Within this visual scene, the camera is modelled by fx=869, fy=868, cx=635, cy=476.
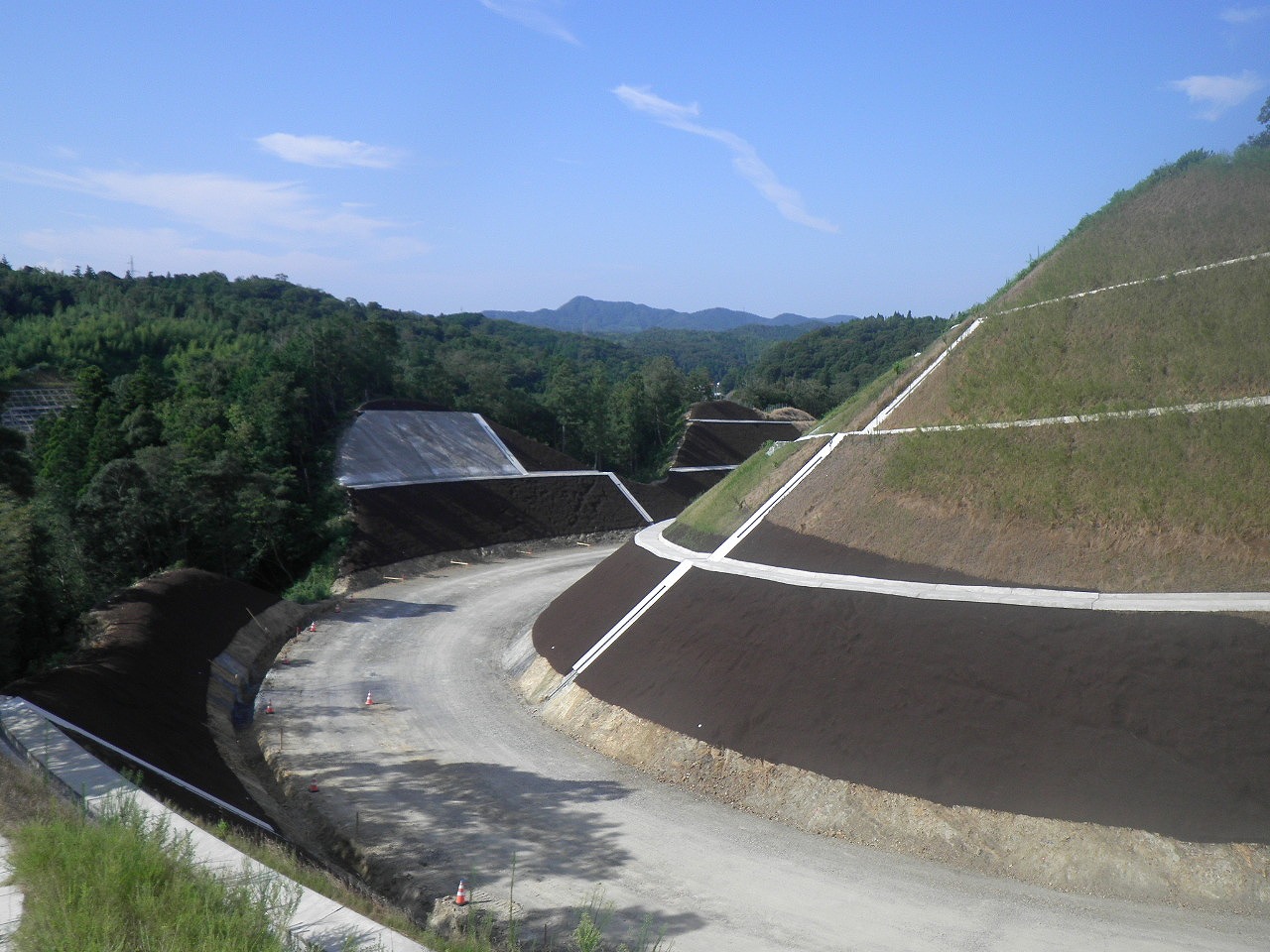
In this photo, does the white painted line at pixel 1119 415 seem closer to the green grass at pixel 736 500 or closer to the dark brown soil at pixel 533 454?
the green grass at pixel 736 500

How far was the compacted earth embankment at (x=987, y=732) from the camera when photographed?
12195mm

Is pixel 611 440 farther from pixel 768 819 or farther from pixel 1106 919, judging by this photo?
pixel 1106 919

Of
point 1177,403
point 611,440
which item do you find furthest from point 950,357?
point 611,440

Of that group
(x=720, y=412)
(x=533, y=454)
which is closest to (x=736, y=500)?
(x=533, y=454)

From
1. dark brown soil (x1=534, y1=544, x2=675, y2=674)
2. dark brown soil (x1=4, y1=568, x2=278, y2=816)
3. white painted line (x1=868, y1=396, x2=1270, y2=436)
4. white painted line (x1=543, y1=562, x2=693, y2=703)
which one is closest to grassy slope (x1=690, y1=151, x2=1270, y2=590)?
white painted line (x1=868, y1=396, x2=1270, y2=436)

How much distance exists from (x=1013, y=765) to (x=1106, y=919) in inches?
94.8

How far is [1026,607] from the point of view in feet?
51.4

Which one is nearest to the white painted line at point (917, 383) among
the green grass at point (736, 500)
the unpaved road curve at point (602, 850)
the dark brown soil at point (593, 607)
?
the green grass at point (736, 500)

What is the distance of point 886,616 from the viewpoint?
16938 millimetres

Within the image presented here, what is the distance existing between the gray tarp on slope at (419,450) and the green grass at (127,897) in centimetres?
3530

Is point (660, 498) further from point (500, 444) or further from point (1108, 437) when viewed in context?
point (1108, 437)

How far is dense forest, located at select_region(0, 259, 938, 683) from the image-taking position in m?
29.7

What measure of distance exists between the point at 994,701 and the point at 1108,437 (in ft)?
22.6

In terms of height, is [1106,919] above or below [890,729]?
below
